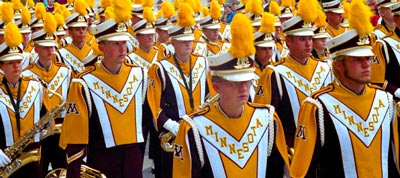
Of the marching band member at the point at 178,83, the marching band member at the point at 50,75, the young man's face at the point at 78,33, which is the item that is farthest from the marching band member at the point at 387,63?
the young man's face at the point at 78,33

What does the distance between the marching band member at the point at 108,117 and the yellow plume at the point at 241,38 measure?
1624 millimetres

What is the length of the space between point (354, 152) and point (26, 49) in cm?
787

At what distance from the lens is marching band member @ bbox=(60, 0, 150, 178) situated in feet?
19.2

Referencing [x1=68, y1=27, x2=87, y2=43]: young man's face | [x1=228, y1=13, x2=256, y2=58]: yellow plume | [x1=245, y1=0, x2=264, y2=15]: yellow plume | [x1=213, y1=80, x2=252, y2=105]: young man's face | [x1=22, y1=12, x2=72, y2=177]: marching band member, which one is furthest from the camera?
[x1=245, y1=0, x2=264, y2=15]: yellow plume

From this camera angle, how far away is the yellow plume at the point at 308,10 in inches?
295

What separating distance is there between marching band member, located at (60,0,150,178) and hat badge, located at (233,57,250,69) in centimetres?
164

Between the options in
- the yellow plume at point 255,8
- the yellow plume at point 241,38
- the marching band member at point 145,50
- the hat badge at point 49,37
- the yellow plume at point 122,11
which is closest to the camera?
the yellow plume at point 241,38

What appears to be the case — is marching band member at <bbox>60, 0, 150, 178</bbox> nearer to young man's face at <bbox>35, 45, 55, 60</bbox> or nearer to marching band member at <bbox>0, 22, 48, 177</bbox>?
marching band member at <bbox>0, 22, 48, 177</bbox>

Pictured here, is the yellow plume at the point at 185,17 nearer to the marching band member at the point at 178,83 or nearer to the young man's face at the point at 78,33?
the marching band member at the point at 178,83

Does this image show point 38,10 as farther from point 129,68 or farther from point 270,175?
point 270,175

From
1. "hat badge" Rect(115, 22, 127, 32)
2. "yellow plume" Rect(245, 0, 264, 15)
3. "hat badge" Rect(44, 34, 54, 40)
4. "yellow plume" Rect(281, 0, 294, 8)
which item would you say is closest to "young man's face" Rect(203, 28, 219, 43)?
"yellow plume" Rect(245, 0, 264, 15)

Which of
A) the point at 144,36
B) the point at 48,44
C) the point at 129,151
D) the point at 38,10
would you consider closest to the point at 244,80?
the point at 129,151

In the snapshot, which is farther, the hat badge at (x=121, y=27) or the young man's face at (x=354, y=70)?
the hat badge at (x=121, y=27)

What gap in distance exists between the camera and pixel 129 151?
6059 millimetres
